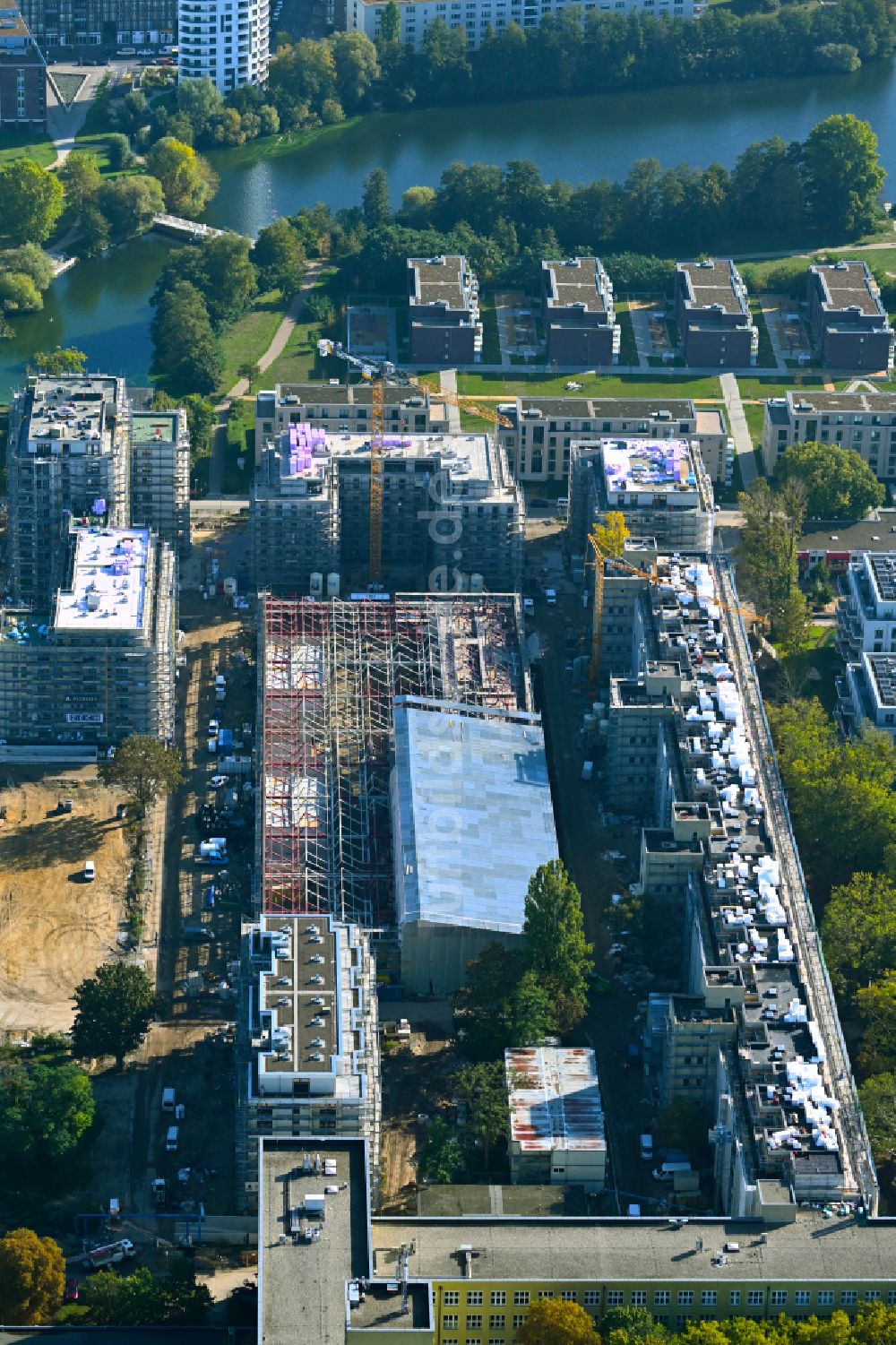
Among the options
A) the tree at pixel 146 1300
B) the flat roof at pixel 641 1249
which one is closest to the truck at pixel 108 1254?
the tree at pixel 146 1300

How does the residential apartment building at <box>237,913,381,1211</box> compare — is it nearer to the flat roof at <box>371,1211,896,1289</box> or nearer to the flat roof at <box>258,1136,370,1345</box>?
the flat roof at <box>258,1136,370,1345</box>

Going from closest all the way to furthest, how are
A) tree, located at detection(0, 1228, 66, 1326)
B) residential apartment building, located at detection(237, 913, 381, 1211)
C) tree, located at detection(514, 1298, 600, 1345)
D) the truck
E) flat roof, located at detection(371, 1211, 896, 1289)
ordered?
tree, located at detection(514, 1298, 600, 1345)
flat roof, located at detection(371, 1211, 896, 1289)
tree, located at detection(0, 1228, 66, 1326)
residential apartment building, located at detection(237, 913, 381, 1211)
the truck

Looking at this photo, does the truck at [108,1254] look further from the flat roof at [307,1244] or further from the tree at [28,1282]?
the flat roof at [307,1244]

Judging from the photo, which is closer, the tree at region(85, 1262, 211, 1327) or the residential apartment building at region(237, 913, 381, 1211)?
the tree at region(85, 1262, 211, 1327)

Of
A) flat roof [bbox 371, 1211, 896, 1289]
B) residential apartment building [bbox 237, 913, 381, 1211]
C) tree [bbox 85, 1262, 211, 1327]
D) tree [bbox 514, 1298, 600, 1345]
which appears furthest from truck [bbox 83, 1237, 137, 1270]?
tree [bbox 514, 1298, 600, 1345]

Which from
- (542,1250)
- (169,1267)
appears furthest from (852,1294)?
(169,1267)

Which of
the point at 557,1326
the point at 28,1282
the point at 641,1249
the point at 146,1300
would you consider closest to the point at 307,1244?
the point at 146,1300

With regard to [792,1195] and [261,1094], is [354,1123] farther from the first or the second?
[792,1195]
